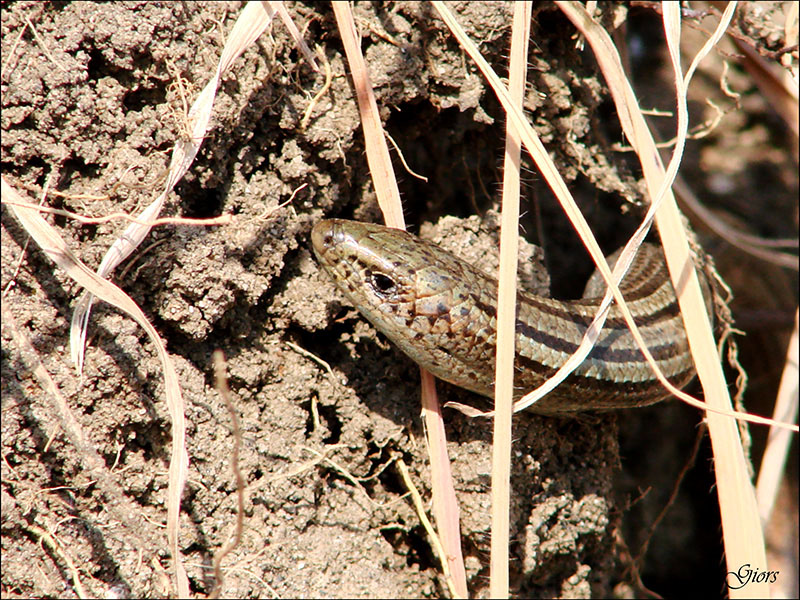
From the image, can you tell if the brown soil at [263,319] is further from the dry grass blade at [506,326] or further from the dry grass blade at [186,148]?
the dry grass blade at [506,326]

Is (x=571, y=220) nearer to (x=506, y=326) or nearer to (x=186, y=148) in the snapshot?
(x=506, y=326)

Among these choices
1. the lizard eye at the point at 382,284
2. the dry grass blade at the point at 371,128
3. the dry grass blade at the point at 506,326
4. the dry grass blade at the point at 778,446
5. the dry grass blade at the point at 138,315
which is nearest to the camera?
the dry grass blade at the point at 138,315

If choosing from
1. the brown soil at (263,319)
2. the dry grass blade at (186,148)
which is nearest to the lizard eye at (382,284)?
the brown soil at (263,319)

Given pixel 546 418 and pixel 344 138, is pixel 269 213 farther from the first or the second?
pixel 546 418

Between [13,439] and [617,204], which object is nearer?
[13,439]

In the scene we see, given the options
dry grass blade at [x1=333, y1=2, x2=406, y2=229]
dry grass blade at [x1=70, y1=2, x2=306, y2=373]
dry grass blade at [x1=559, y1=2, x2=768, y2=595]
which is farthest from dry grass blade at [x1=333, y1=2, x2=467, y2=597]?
dry grass blade at [x1=559, y1=2, x2=768, y2=595]

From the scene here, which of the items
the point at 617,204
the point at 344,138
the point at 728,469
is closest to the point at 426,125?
the point at 344,138

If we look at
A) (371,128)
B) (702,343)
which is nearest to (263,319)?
(371,128)
